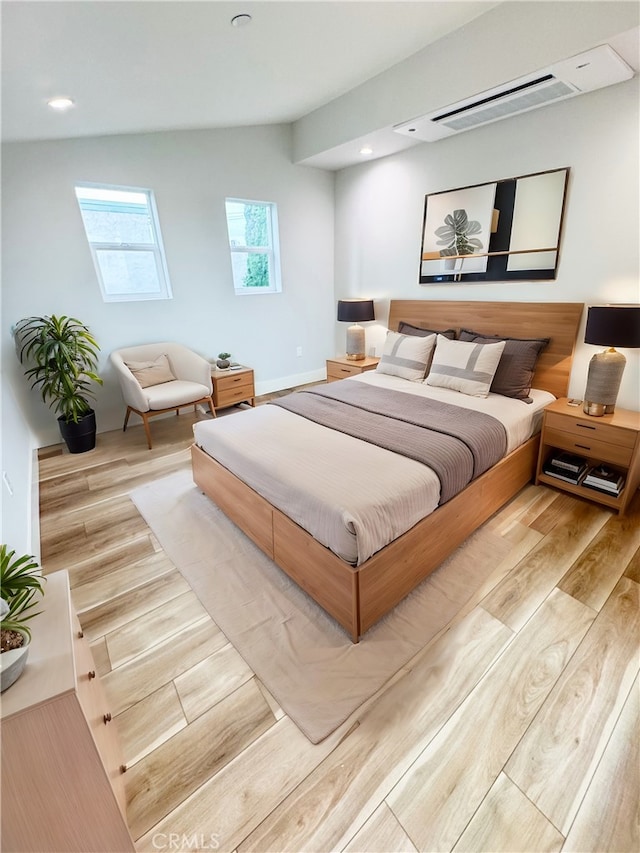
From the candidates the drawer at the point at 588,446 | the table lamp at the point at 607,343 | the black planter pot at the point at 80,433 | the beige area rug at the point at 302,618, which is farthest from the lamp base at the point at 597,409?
the black planter pot at the point at 80,433

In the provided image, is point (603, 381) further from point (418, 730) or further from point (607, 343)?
point (418, 730)

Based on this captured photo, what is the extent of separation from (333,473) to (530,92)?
9.18ft

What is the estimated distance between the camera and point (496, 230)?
325 cm

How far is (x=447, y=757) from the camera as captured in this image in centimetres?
128

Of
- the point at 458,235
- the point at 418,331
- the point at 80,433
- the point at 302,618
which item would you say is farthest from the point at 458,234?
the point at 80,433

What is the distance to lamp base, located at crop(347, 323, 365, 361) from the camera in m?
4.40

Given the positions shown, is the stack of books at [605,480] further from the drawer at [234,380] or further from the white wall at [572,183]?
the drawer at [234,380]

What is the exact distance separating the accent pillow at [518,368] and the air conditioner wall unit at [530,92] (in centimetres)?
159

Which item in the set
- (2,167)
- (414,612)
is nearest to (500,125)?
(414,612)

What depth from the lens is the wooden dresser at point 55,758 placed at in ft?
2.68

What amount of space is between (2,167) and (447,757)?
4489 millimetres

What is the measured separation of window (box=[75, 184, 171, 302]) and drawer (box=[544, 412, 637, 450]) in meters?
3.65

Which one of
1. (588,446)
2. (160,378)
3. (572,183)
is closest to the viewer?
(588,446)

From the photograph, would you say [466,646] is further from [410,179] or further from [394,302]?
[410,179]
